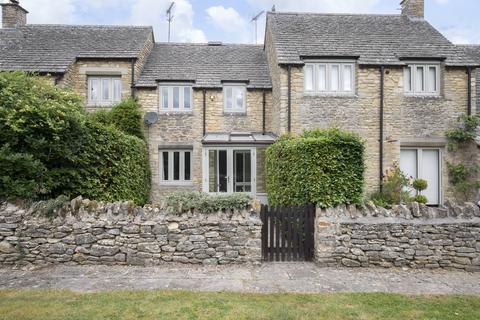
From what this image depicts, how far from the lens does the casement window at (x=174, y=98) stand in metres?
15.0

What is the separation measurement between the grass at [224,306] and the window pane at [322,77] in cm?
1005

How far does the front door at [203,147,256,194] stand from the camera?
13633 millimetres

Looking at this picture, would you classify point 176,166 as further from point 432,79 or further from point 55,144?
point 432,79

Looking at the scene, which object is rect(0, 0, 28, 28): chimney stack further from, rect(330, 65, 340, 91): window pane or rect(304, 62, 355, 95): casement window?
rect(330, 65, 340, 91): window pane

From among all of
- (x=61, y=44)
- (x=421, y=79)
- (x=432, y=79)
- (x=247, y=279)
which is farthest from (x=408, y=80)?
(x=61, y=44)

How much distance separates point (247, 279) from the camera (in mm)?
6203

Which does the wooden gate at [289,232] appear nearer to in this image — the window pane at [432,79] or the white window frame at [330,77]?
the white window frame at [330,77]

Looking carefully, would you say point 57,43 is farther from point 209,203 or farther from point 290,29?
point 209,203

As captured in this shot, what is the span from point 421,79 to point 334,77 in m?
4.05

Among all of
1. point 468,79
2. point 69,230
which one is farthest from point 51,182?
point 468,79

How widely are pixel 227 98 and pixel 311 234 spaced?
9413 millimetres

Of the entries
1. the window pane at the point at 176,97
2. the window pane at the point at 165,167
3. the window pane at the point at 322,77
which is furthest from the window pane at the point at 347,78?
the window pane at the point at 165,167

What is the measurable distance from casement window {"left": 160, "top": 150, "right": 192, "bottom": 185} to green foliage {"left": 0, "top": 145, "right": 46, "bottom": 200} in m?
7.80

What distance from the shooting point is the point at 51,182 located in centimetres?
786
